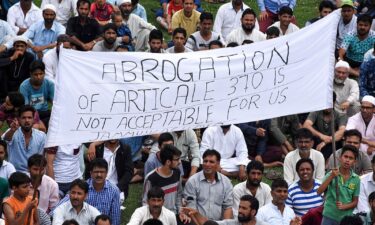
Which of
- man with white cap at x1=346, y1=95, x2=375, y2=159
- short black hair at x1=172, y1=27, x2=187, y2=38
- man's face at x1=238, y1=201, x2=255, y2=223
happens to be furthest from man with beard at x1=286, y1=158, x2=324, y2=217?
short black hair at x1=172, y1=27, x2=187, y2=38

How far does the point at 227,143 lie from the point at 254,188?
1.75 meters

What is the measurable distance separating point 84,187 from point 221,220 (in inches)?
81.7

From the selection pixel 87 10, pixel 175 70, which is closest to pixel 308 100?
pixel 175 70

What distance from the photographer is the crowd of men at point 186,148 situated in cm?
1839

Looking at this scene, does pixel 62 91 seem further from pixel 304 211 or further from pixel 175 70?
pixel 304 211

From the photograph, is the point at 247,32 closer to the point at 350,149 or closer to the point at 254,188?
the point at 254,188

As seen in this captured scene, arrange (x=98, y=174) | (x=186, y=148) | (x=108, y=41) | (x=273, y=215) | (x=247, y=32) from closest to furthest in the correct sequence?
(x=273, y=215) < (x=98, y=174) < (x=186, y=148) < (x=108, y=41) < (x=247, y=32)

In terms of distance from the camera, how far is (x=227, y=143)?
21062 mm

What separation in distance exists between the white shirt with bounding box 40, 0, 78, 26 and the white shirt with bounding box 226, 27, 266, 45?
316cm

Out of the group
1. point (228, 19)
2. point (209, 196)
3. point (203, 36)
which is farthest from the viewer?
point (228, 19)

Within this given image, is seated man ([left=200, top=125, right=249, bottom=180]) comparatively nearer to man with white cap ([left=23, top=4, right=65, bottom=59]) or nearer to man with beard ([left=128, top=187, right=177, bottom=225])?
man with beard ([left=128, top=187, right=177, bottom=225])

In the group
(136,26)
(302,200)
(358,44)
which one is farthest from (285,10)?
(302,200)

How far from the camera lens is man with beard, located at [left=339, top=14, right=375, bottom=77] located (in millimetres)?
24016

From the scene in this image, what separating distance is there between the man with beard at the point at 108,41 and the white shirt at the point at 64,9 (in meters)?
1.95
